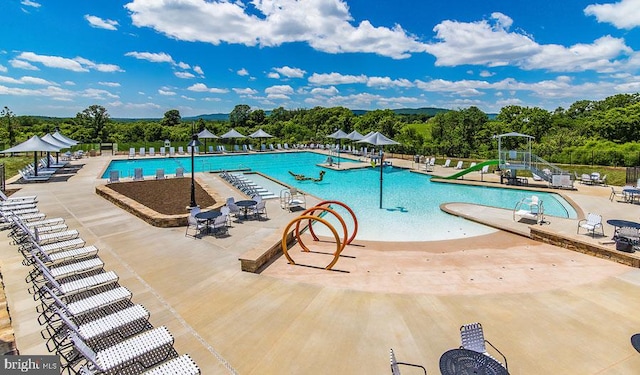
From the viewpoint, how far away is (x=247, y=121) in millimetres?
71750

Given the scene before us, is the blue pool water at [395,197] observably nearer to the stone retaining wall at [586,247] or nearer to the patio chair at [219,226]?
the stone retaining wall at [586,247]

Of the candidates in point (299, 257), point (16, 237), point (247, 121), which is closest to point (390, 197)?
point (299, 257)

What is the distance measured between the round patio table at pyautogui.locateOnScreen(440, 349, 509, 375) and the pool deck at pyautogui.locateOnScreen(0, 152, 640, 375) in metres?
0.54

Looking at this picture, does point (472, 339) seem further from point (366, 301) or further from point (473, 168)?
point (473, 168)

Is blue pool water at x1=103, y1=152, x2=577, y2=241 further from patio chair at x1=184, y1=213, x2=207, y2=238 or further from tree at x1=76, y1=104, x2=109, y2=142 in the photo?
tree at x1=76, y1=104, x2=109, y2=142

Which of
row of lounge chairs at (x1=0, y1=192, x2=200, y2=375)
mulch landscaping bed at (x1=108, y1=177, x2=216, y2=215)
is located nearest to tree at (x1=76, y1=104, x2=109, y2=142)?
mulch landscaping bed at (x1=108, y1=177, x2=216, y2=215)

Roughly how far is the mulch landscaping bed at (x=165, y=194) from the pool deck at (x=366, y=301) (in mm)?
3121

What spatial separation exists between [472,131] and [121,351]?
36.0 meters

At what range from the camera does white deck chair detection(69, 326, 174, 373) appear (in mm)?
3703

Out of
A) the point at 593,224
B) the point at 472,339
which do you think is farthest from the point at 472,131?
the point at 472,339

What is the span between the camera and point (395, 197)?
16641 mm

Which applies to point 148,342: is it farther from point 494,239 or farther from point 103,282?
point 494,239

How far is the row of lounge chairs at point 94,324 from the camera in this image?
12.7 ft

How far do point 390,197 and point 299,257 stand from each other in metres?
9.30
